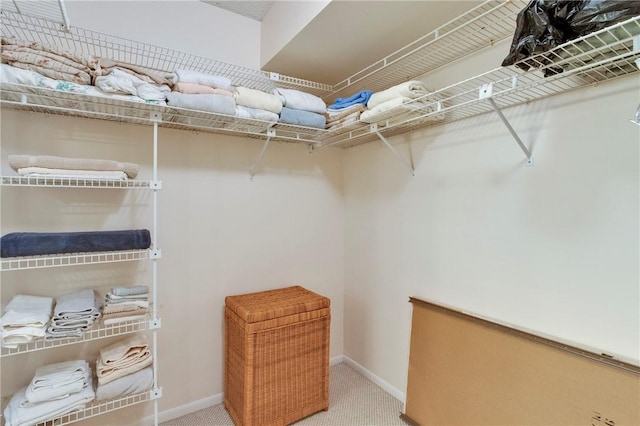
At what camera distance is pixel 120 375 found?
1.54m

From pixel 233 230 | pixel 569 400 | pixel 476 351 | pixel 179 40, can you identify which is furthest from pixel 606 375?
pixel 179 40

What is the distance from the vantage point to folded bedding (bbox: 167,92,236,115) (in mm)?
1566

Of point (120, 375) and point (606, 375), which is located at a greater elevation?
point (606, 375)

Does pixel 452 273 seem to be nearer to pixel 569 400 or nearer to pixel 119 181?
pixel 569 400

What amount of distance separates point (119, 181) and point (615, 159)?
208 centimetres

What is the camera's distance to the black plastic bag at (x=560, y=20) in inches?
35.9

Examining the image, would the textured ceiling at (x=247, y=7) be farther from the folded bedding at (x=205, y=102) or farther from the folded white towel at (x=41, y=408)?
the folded white towel at (x=41, y=408)

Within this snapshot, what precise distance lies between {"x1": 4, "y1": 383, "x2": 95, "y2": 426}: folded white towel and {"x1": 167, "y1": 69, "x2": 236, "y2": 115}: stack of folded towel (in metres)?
1.41

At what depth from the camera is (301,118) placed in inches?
75.4

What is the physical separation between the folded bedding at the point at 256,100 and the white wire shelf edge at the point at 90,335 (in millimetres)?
1226

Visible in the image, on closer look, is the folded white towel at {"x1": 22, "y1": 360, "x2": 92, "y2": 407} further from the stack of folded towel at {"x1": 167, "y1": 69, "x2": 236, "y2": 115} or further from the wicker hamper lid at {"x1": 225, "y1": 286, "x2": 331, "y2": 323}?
the stack of folded towel at {"x1": 167, "y1": 69, "x2": 236, "y2": 115}

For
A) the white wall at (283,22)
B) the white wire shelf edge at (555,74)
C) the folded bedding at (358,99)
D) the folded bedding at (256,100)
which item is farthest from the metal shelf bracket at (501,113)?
the folded bedding at (256,100)

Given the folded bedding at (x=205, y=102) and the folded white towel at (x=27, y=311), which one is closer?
Result: the folded white towel at (x=27, y=311)

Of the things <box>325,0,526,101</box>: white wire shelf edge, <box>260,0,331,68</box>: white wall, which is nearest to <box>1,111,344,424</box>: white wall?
<box>260,0,331,68</box>: white wall
